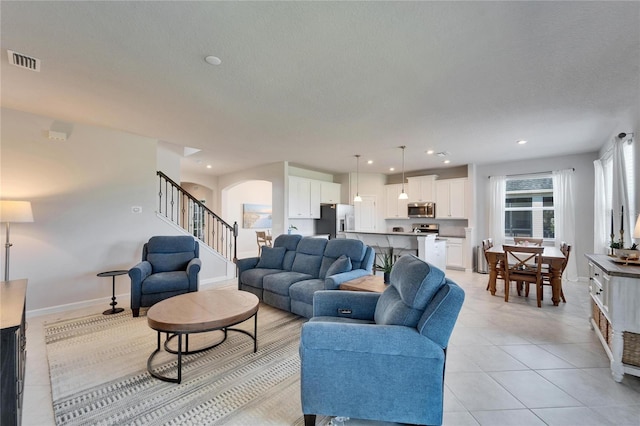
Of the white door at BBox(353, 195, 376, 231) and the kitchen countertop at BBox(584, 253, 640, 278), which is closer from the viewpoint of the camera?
the kitchen countertop at BBox(584, 253, 640, 278)

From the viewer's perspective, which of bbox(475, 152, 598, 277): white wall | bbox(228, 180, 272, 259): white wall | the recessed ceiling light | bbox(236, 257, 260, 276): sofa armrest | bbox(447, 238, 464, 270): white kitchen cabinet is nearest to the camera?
the recessed ceiling light

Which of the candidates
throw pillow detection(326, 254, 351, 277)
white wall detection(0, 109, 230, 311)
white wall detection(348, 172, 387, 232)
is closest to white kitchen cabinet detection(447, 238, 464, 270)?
white wall detection(348, 172, 387, 232)

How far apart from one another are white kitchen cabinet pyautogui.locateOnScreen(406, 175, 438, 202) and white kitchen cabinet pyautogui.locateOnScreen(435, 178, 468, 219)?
Answer: 0.15 meters

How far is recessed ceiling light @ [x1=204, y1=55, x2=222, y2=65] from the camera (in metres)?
2.31

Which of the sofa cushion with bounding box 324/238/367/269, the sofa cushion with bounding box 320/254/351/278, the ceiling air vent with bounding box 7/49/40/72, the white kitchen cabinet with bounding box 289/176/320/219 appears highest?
the ceiling air vent with bounding box 7/49/40/72

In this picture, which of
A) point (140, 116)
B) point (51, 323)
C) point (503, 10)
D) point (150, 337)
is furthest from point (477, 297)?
point (51, 323)

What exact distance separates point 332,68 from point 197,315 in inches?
96.8

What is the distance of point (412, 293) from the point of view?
5.71 ft

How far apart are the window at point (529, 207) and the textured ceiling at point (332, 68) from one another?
1.93 meters

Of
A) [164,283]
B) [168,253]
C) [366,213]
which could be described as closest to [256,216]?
[366,213]

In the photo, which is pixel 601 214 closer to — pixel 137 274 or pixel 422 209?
pixel 422 209

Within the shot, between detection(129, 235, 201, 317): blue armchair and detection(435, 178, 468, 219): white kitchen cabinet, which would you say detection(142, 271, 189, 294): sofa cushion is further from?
detection(435, 178, 468, 219): white kitchen cabinet

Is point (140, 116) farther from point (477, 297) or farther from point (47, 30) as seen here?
point (477, 297)

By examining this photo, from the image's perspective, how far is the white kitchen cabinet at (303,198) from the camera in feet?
22.1
